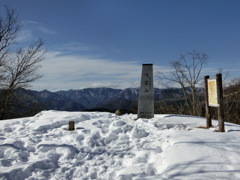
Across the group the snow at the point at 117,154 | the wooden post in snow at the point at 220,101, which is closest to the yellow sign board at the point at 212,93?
the wooden post in snow at the point at 220,101

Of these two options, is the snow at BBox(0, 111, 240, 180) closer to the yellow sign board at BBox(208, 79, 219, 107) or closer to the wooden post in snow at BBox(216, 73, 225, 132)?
the wooden post in snow at BBox(216, 73, 225, 132)

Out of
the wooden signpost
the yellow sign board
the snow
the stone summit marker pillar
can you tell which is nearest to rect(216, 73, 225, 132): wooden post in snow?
the wooden signpost

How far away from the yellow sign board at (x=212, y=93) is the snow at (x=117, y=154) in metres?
1.36

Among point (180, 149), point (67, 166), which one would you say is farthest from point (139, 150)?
point (67, 166)

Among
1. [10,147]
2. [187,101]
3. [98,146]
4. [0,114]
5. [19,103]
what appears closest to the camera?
[10,147]

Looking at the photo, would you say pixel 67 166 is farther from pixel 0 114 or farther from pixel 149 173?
pixel 0 114

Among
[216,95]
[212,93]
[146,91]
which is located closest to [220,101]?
[216,95]

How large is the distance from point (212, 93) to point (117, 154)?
3873 mm

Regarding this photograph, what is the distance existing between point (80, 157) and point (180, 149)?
2.25 m

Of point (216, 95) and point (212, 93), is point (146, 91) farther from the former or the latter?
point (216, 95)

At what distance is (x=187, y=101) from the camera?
21.3 meters

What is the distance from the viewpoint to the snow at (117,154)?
3.67 m

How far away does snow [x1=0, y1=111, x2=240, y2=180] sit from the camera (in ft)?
12.1

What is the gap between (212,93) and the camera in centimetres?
674
